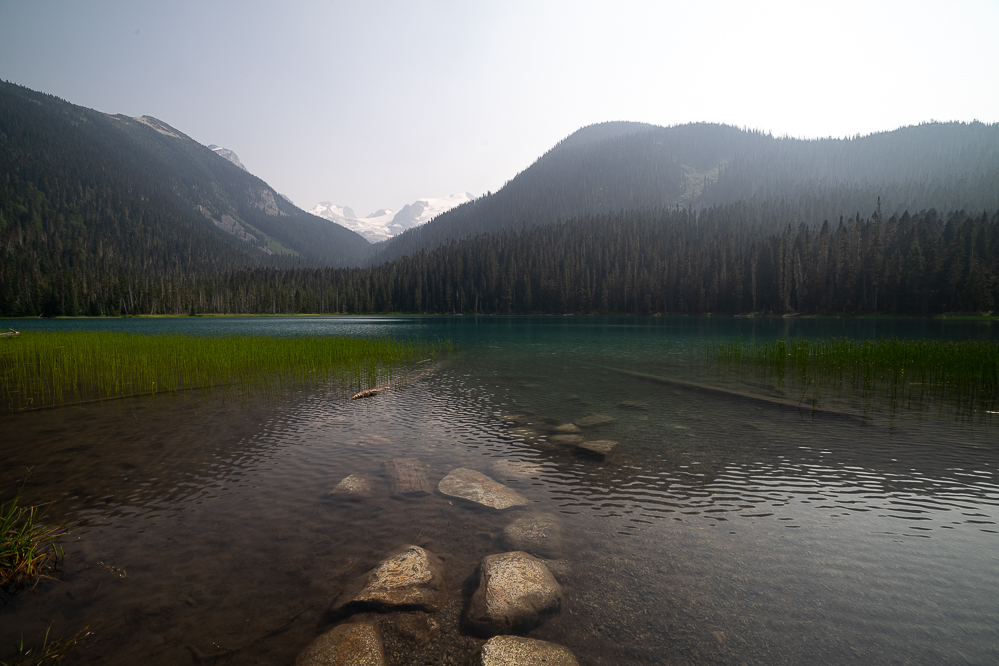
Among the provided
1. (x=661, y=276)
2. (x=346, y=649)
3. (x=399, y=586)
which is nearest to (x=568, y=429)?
(x=399, y=586)

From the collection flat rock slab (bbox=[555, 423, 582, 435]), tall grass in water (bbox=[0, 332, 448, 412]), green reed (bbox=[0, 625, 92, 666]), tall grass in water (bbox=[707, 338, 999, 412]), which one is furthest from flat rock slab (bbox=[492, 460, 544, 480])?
tall grass in water (bbox=[707, 338, 999, 412])

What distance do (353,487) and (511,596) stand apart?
543 cm

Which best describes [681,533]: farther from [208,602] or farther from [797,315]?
[797,315]

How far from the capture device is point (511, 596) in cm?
578

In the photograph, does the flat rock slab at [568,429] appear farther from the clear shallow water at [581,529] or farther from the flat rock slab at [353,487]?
the flat rock slab at [353,487]

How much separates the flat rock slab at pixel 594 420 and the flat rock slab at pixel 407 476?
6754 mm

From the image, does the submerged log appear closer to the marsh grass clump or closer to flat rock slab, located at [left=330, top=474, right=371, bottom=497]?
flat rock slab, located at [left=330, top=474, right=371, bottom=497]

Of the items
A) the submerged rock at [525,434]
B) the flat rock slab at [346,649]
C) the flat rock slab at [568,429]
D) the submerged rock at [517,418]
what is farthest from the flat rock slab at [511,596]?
the submerged rock at [517,418]

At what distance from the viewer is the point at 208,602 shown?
5.76 metres

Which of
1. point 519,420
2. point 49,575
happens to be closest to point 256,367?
point 519,420

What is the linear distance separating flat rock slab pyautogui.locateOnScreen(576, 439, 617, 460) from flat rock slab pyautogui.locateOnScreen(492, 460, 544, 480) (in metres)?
1.84

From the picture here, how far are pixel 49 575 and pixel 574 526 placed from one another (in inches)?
333

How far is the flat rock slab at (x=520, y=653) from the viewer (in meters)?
4.70

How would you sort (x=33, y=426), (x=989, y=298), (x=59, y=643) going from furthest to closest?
(x=989, y=298)
(x=33, y=426)
(x=59, y=643)
